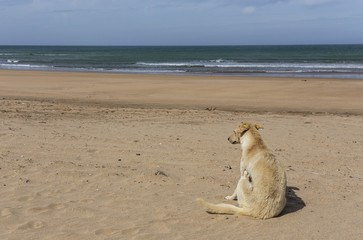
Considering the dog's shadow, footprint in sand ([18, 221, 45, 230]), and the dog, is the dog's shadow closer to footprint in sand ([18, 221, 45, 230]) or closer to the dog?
the dog

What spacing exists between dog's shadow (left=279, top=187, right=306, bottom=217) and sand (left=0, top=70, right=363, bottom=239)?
16 millimetres

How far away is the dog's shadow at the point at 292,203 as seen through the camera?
5145 mm

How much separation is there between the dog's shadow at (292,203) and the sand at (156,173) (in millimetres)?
16

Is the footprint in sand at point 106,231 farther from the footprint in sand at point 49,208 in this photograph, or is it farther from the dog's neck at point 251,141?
the dog's neck at point 251,141

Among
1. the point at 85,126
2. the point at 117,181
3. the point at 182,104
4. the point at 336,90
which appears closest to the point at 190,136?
the point at 85,126

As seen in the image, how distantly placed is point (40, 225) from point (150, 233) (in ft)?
4.16

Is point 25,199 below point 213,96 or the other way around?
below

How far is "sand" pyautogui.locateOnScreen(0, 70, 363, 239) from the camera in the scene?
4.53 m

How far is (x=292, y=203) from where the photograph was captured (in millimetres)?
5414

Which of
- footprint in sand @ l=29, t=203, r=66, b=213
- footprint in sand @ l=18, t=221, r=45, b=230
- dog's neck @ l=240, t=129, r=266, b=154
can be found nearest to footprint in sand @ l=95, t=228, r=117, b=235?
footprint in sand @ l=18, t=221, r=45, b=230

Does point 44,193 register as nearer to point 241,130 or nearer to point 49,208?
point 49,208

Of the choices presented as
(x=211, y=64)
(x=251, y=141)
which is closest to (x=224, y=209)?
(x=251, y=141)

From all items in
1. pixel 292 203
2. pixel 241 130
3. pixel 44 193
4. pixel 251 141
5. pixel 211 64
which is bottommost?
pixel 292 203

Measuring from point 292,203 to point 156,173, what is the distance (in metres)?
2.19
